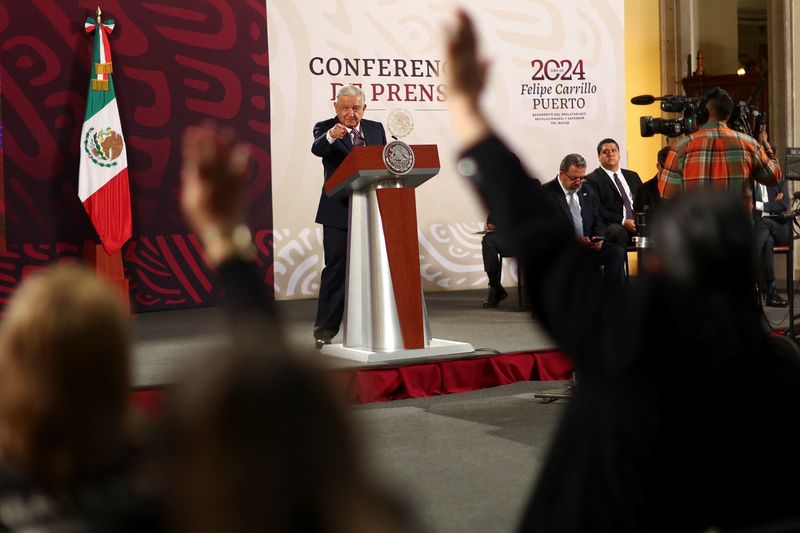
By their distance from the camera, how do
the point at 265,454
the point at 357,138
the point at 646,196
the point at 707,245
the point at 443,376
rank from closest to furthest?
the point at 265,454 < the point at 707,245 < the point at 443,376 < the point at 357,138 < the point at 646,196

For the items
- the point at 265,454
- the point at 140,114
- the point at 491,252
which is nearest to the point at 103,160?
the point at 140,114

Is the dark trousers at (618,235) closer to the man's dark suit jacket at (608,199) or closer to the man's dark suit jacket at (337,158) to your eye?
the man's dark suit jacket at (608,199)

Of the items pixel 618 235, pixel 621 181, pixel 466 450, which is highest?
pixel 621 181

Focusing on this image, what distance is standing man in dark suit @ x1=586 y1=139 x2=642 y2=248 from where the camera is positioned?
7.53 metres

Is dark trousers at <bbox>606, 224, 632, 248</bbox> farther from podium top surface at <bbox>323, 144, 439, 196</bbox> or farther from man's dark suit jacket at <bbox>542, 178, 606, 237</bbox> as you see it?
podium top surface at <bbox>323, 144, 439, 196</bbox>

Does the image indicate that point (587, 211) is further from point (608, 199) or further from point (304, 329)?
point (304, 329)

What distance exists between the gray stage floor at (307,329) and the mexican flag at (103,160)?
2.52 feet

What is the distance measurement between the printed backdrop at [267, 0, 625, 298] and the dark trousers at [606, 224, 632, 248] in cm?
201

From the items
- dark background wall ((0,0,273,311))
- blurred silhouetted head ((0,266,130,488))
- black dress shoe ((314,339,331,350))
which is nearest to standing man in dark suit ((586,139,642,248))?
black dress shoe ((314,339,331,350))

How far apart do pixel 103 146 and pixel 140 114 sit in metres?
0.59

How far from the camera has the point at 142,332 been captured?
22.6ft

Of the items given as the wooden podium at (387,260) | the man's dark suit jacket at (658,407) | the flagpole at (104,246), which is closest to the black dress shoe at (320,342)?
the wooden podium at (387,260)

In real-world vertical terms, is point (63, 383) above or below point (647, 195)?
below

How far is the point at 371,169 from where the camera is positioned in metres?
4.94
